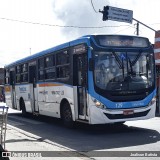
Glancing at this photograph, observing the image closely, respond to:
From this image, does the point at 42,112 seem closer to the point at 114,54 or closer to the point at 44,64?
the point at 44,64

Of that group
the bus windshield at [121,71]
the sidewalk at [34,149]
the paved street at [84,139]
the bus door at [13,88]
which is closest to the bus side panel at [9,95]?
the bus door at [13,88]

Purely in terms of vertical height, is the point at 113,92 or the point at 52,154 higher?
the point at 113,92

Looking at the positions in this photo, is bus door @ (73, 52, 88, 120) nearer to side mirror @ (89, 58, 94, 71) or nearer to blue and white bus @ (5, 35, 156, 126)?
blue and white bus @ (5, 35, 156, 126)

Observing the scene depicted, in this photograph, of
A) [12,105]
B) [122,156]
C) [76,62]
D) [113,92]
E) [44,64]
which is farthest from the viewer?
[12,105]

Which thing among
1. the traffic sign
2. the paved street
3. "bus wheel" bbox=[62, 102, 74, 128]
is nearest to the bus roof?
"bus wheel" bbox=[62, 102, 74, 128]

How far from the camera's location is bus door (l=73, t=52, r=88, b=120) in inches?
463

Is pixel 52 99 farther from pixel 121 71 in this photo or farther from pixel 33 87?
pixel 121 71

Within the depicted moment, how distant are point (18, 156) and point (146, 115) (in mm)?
4940

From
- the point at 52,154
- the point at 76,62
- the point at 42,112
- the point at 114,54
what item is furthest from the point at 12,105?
the point at 52,154

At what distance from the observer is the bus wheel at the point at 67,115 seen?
13.1 meters

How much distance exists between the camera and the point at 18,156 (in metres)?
8.38

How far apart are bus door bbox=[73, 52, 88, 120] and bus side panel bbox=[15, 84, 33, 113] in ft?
18.6

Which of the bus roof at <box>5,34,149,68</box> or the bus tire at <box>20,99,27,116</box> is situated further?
the bus tire at <box>20,99,27,116</box>

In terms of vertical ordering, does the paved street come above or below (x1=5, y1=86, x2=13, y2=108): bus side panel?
below
